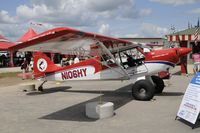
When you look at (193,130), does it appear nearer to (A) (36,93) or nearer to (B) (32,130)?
(B) (32,130)

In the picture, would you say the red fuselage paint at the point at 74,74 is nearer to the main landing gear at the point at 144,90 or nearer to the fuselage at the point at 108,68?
the fuselage at the point at 108,68

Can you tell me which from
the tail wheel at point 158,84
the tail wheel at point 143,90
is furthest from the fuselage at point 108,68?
the tail wheel at point 158,84

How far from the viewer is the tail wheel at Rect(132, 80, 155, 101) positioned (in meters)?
10.8

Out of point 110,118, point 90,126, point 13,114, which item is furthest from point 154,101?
point 13,114

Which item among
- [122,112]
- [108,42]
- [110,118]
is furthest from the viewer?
[108,42]

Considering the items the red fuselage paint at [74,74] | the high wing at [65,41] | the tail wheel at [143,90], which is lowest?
the tail wheel at [143,90]

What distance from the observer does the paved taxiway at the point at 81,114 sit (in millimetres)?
7418

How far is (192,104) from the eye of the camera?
7.27 metres

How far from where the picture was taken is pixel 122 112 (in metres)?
9.20

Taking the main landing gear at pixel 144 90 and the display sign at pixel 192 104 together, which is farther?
the main landing gear at pixel 144 90

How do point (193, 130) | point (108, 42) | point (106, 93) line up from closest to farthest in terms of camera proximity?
point (193, 130)
point (108, 42)
point (106, 93)

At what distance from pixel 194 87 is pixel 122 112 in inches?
96.6

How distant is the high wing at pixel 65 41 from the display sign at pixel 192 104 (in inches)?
122

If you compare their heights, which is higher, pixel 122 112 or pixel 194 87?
pixel 194 87
